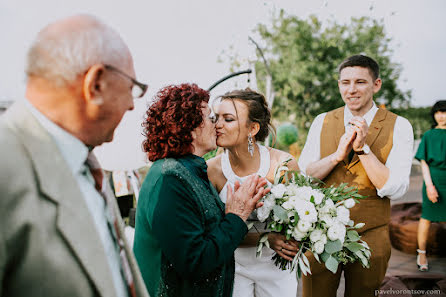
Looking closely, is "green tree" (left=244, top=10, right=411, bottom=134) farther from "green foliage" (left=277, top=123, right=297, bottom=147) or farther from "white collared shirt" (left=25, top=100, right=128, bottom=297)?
"white collared shirt" (left=25, top=100, right=128, bottom=297)

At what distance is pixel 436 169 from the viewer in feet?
16.9

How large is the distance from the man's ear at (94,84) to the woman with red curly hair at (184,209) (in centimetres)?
69

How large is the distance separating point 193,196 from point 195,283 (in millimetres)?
493

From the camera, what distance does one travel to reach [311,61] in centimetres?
2161

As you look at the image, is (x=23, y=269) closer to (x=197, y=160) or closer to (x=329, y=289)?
(x=197, y=160)

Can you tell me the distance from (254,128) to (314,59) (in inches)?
833

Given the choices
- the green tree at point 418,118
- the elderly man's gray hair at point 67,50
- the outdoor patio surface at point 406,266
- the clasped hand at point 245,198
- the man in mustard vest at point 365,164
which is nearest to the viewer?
the elderly man's gray hair at point 67,50

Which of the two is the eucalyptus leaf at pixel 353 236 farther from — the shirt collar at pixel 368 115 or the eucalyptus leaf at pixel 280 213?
the shirt collar at pixel 368 115

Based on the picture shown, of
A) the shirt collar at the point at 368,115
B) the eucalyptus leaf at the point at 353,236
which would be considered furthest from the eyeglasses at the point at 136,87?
the shirt collar at the point at 368,115

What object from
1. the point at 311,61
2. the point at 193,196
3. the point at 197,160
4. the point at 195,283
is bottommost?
the point at 195,283

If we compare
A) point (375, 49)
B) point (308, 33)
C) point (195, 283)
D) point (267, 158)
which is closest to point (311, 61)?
point (308, 33)

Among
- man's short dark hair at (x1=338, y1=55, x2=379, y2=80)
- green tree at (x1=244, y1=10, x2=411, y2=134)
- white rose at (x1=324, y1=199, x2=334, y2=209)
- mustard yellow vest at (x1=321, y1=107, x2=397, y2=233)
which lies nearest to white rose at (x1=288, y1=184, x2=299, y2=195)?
white rose at (x1=324, y1=199, x2=334, y2=209)

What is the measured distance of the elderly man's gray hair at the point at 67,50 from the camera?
971 millimetres

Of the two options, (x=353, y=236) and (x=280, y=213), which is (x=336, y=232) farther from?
(x=280, y=213)
